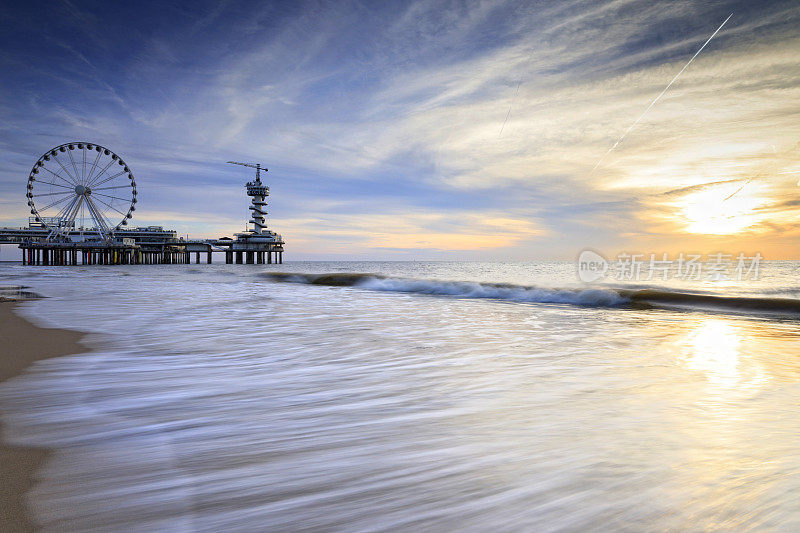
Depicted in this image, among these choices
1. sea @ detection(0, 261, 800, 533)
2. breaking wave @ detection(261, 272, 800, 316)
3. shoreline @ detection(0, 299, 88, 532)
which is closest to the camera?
shoreline @ detection(0, 299, 88, 532)

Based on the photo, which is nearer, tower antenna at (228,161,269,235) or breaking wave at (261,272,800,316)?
breaking wave at (261,272,800,316)

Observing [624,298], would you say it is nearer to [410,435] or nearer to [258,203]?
[410,435]

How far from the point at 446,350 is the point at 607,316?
22.2ft

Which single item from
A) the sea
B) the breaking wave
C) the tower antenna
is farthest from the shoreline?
the tower antenna

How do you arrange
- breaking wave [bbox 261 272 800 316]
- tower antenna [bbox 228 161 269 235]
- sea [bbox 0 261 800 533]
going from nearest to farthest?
1. sea [bbox 0 261 800 533]
2. breaking wave [bbox 261 272 800 316]
3. tower antenna [bbox 228 161 269 235]

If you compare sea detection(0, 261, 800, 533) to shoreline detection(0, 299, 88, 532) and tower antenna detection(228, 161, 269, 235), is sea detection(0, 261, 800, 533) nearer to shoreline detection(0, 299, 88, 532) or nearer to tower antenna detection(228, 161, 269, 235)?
shoreline detection(0, 299, 88, 532)

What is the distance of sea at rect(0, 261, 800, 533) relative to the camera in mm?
1849

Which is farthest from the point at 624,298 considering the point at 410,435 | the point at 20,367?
the point at 20,367

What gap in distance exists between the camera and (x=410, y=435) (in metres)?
2.76

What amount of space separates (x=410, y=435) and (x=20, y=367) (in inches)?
168

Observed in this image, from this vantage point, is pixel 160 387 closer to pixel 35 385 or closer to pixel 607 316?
pixel 35 385

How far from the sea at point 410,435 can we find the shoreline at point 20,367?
0.08m

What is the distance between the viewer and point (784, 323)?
970cm

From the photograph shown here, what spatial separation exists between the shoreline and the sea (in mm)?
76
